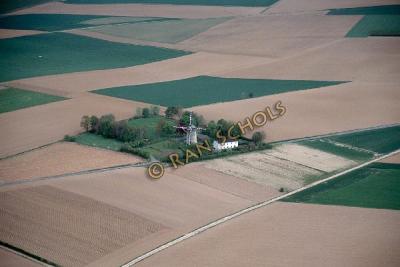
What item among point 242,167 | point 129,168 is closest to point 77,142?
point 129,168

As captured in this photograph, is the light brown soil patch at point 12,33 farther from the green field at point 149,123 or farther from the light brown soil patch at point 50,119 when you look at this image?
the green field at point 149,123

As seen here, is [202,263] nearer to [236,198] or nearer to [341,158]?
[236,198]

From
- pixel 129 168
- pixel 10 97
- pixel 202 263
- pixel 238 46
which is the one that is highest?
pixel 238 46

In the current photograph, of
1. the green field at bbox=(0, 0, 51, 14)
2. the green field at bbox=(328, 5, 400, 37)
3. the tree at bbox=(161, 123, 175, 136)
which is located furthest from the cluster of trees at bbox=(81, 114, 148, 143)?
the green field at bbox=(0, 0, 51, 14)

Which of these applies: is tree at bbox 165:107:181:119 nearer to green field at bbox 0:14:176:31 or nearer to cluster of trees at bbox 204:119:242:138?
cluster of trees at bbox 204:119:242:138

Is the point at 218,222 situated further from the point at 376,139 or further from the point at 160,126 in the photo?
the point at 376,139

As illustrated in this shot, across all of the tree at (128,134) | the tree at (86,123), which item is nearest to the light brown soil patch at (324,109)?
the tree at (128,134)
